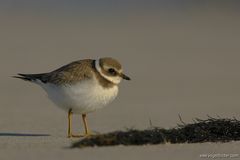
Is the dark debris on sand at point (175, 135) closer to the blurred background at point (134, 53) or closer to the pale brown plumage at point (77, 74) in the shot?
the pale brown plumage at point (77, 74)

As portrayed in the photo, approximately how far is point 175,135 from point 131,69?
6.93m

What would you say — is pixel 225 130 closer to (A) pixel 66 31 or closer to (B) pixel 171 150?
(B) pixel 171 150

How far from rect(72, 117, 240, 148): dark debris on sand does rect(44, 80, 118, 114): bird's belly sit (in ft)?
2.99

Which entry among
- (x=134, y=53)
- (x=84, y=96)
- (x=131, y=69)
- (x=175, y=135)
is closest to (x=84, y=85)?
(x=84, y=96)

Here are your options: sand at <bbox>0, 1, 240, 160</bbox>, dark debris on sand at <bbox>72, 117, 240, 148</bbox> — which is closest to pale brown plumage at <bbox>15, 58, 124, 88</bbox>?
sand at <bbox>0, 1, 240, 160</bbox>

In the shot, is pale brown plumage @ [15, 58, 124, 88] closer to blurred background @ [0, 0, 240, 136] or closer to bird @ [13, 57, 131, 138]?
bird @ [13, 57, 131, 138]

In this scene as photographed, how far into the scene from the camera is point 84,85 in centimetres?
784

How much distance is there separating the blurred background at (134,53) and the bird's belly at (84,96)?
0.48 m

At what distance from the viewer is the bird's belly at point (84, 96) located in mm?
7812

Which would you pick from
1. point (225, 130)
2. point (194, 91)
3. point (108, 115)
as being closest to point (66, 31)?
point (194, 91)

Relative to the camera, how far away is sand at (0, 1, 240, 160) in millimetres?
6938

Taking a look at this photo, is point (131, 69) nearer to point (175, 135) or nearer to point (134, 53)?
point (134, 53)

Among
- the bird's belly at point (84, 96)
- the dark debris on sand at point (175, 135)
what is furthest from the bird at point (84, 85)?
the dark debris on sand at point (175, 135)

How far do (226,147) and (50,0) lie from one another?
20634mm
